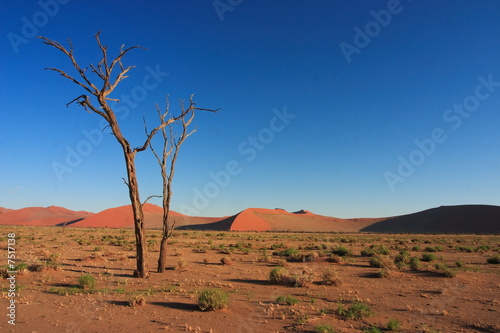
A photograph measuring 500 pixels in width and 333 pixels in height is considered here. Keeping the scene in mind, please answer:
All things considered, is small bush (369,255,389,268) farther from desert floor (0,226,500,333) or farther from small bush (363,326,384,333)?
small bush (363,326,384,333)

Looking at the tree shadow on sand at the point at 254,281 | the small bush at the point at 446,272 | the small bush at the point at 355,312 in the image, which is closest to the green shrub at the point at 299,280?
the tree shadow on sand at the point at 254,281

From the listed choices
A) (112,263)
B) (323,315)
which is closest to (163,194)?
(112,263)

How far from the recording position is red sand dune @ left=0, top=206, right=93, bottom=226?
14012cm

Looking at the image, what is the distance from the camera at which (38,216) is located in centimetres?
15500

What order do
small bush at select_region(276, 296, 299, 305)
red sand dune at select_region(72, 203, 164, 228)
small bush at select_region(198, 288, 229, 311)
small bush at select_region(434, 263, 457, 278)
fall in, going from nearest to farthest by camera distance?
small bush at select_region(198, 288, 229, 311)
small bush at select_region(276, 296, 299, 305)
small bush at select_region(434, 263, 457, 278)
red sand dune at select_region(72, 203, 164, 228)

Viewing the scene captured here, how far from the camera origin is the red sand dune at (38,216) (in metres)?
140

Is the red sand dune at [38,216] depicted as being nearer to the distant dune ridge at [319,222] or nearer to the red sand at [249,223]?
the distant dune ridge at [319,222]

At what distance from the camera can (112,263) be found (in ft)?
53.3

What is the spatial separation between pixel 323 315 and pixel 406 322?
1869mm

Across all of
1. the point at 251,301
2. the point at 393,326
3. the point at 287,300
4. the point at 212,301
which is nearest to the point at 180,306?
the point at 212,301

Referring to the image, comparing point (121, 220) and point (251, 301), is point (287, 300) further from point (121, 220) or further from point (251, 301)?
point (121, 220)

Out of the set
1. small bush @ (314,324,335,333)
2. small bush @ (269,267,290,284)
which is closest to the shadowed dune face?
small bush @ (269,267,290,284)

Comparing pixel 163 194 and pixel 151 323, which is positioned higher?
pixel 163 194

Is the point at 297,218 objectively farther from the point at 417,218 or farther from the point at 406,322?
the point at 406,322
